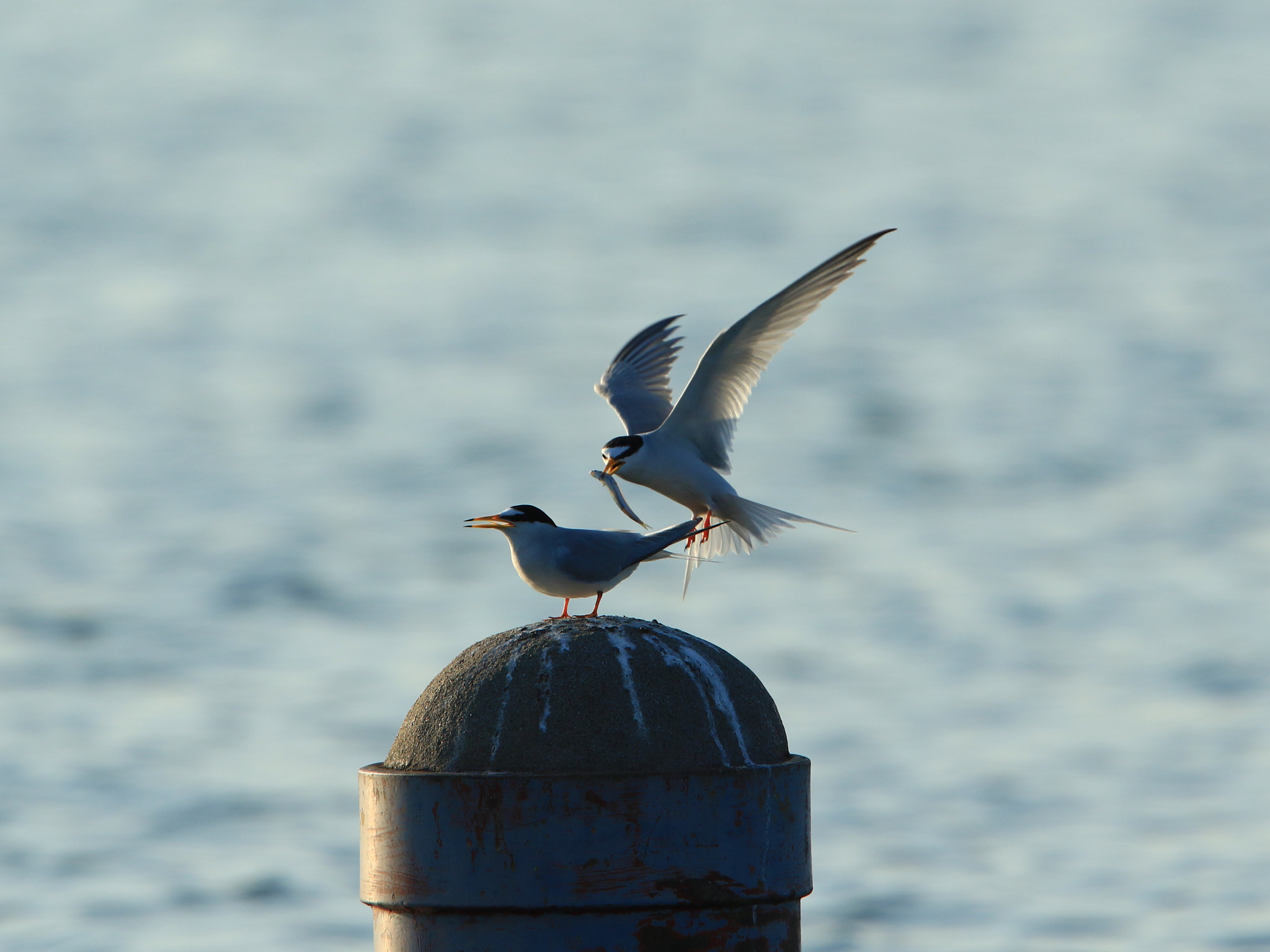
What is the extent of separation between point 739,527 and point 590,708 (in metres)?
3.16

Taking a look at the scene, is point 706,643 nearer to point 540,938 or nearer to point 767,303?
point 540,938

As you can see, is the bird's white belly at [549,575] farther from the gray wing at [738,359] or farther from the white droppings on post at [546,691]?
the gray wing at [738,359]

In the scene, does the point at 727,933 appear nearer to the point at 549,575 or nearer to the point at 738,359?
the point at 549,575

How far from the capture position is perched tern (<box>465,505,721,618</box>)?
6059 millimetres

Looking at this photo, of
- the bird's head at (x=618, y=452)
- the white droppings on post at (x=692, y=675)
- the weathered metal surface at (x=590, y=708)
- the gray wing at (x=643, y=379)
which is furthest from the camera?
the gray wing at (x=643, y=379)

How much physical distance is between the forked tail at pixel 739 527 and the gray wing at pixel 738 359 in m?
0.46

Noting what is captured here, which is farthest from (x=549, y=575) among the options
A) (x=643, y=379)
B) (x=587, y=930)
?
(x=643, y=379)

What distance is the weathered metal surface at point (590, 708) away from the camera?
193 inches

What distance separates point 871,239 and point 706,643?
3072 millimetres

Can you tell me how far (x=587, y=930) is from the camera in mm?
4762

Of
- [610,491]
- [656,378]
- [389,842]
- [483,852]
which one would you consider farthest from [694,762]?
[656,378]

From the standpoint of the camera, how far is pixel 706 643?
541cm

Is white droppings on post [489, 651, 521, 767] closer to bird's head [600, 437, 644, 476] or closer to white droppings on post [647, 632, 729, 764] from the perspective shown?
white droppings on post [647, 632, 729, 764]

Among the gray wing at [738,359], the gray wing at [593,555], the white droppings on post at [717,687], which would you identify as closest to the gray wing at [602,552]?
the gray wing at [593,555]
